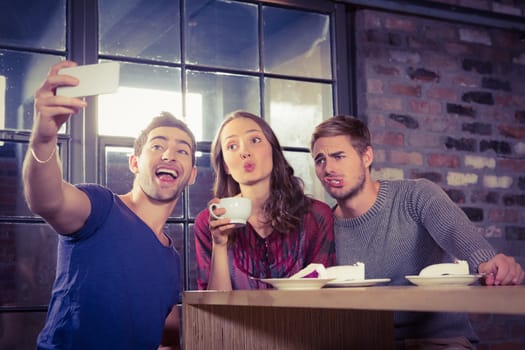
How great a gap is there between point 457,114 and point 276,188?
1413 millimetres

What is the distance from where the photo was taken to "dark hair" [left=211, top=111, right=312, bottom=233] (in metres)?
2.29

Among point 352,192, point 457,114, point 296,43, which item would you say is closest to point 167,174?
point 352,192

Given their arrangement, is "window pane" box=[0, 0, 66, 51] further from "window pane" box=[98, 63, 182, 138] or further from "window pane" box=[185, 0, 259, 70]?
"window pane" box=[185, 0, 259, 70]

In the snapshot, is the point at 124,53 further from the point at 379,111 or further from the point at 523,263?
the point at 523,263

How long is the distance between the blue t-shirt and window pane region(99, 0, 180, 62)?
1.05 m

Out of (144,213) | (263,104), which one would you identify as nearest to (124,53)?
(263,104)

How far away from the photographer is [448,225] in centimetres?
208

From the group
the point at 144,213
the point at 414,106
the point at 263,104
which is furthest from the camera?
the point at 414,106

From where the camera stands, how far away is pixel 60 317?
1.84 m

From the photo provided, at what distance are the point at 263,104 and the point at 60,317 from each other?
1528 mm

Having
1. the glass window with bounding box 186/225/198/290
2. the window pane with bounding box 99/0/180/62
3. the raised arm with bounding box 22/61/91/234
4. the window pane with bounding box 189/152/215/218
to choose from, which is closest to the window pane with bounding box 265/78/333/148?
the window pane with bounding box 189/152/215/218

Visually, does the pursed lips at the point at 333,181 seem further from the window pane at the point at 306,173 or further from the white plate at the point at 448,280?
the white plate at the point at 448,280

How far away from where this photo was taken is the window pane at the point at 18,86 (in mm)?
2639

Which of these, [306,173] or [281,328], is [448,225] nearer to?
[281,328]
